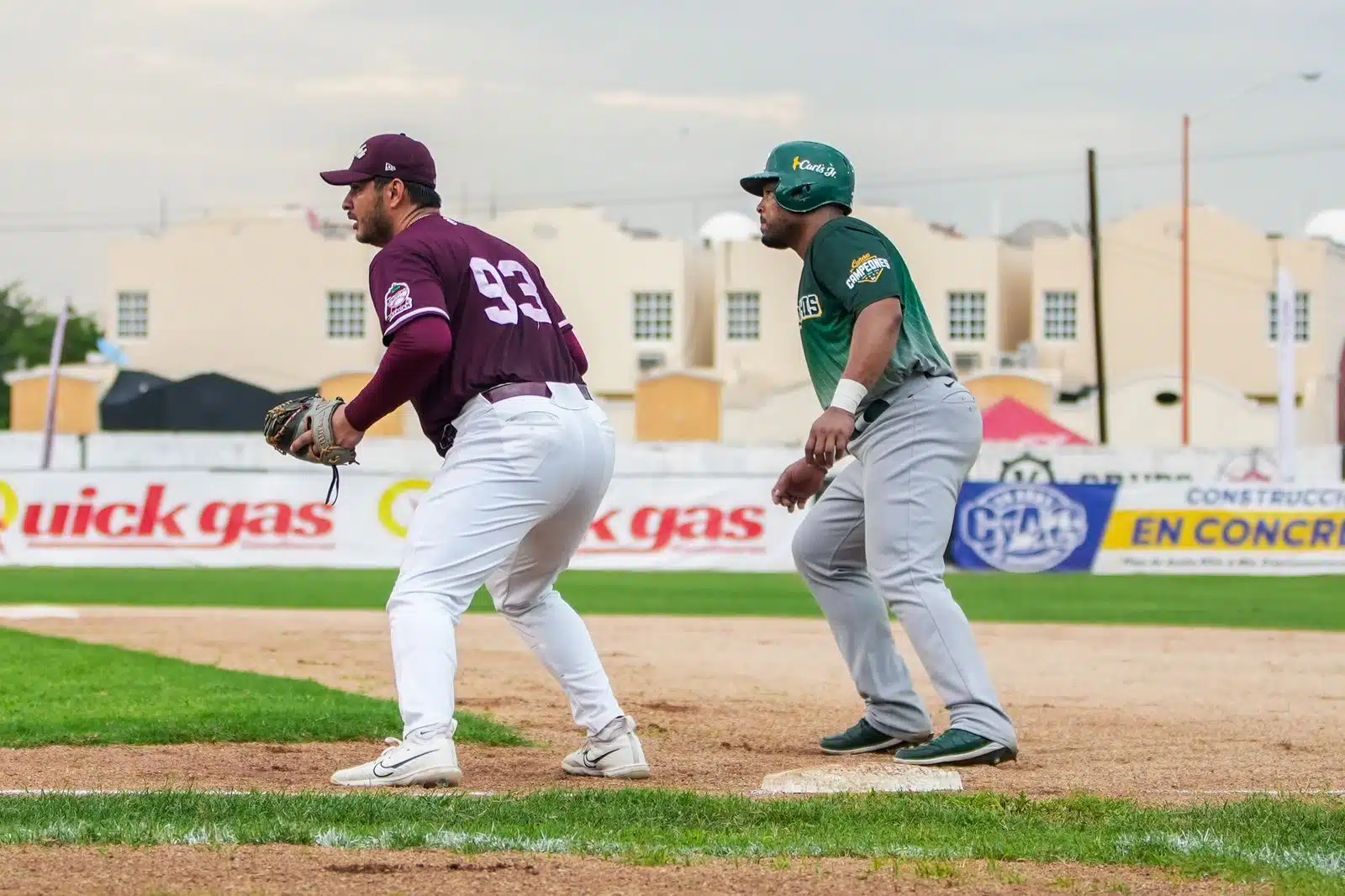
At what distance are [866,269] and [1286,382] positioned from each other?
2856 centimetres

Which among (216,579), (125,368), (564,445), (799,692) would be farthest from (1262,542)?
(125,368)

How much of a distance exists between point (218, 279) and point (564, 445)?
203 ft

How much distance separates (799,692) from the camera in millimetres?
10602

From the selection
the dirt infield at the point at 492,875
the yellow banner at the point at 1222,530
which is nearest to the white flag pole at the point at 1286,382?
the yellow banner at the point at 1222,530

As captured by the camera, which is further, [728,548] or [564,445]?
[728,548]

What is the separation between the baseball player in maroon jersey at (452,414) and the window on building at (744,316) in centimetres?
5620

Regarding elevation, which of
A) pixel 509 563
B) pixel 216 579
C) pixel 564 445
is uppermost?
pixel 564 445

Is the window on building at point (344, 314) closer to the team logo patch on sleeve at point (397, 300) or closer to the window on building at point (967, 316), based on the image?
the window on building at point (967, 316)

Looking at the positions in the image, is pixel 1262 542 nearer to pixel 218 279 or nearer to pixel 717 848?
pixel 717 848

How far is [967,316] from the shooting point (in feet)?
205

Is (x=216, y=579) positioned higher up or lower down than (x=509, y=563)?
lower down

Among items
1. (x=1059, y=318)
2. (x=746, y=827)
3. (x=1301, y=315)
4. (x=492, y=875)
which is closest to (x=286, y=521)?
(x=746, y=827)

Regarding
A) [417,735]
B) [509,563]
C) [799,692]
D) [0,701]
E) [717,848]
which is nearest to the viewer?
[717,848]

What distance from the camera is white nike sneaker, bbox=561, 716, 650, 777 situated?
6.58 meters
